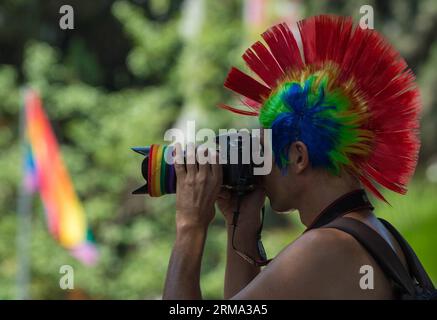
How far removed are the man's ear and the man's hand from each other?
7.9 inches

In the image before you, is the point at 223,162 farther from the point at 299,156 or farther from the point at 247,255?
the point at 247,255

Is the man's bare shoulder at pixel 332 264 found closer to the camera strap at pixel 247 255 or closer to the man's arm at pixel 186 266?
the man's arm at pixel 186 266

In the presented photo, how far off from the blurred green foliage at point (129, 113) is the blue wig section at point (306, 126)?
A: 304 inches

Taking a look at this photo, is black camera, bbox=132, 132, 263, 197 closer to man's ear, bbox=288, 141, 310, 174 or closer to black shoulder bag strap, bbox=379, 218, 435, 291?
man's ear, bbox=288, 141, 310, 174

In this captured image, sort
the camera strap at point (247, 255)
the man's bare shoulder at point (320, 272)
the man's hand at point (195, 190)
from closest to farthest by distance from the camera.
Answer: the man's bare shoulder at point (320, 272)
the man's hand at point (195, 190)
the camera strap at point (247, 255)

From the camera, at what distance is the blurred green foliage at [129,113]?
11.2m

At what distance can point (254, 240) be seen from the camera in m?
2.55

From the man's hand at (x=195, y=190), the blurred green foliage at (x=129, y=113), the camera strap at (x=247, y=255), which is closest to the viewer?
the man's hand at (x=195, y=190)

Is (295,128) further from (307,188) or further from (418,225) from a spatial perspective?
(418,225)

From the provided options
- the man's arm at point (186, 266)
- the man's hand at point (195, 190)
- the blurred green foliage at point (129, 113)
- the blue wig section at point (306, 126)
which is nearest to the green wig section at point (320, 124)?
the blue wig section at point (306, 126)

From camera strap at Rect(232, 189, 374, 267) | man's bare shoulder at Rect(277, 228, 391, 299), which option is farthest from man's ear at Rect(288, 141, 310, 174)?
man's bare shoulder at Rect(277, 228, 391, 299)

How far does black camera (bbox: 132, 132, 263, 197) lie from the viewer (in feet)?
7.35

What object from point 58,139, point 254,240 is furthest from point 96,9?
point 254,240

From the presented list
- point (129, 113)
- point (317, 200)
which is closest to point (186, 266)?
point (317, 200)
